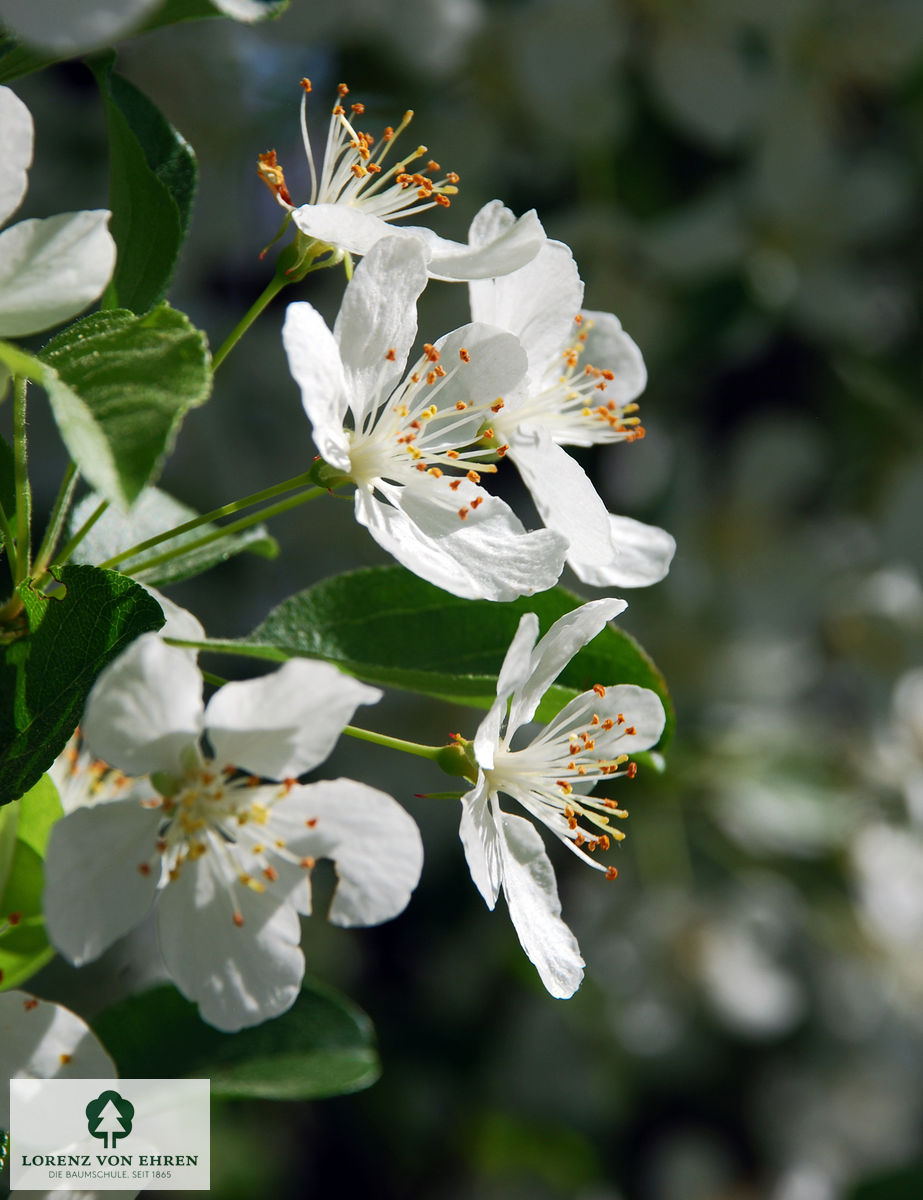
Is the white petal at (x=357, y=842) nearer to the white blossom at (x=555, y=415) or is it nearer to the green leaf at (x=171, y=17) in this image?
the white blossom at (x=555, y=415)

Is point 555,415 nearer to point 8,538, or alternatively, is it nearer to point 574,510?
point 574,510

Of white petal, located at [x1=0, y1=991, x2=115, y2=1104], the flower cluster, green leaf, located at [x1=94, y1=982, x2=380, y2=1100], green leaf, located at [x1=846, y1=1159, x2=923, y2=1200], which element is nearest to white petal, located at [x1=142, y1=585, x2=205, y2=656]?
the flower cluster

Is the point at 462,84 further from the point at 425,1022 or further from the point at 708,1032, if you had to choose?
the point at 708,1032

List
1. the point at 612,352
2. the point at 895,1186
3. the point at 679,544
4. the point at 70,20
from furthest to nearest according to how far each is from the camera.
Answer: the point at 679,544
the point at 895,1186
the point at 612,352
the point at 70,20

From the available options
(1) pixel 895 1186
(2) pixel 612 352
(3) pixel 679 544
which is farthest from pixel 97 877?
(3) pixel 679 544

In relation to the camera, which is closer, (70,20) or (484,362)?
(70,20)

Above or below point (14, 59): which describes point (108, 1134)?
below

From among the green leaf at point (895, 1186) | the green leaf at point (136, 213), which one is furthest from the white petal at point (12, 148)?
the green leaf at point (895, 1186)
